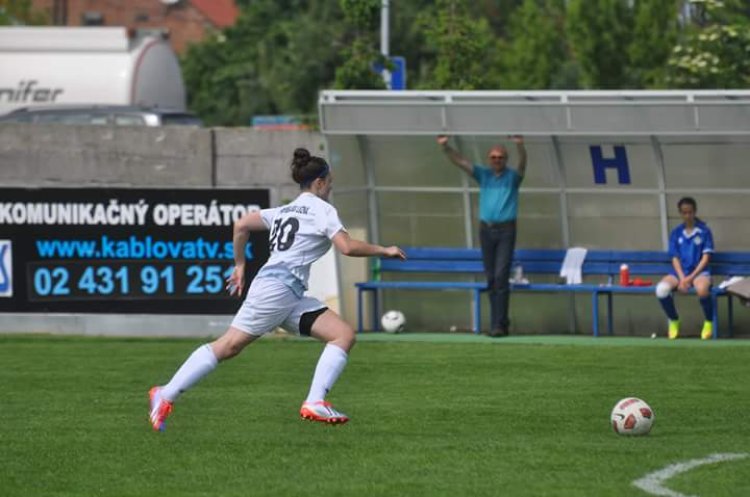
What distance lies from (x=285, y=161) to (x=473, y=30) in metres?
5.09

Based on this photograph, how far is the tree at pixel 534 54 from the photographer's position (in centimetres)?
4309

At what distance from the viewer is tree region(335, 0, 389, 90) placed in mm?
23922

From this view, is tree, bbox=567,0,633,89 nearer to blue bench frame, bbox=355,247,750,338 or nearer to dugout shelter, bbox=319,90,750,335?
dugout shelter, bbox=319,90,750,335

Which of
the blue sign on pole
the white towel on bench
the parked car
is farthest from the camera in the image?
the parked car

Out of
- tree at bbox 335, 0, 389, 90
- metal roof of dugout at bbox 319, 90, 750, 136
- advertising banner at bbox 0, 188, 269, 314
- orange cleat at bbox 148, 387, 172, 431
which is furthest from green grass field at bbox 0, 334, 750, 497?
tree at bbox 335, 0, 389, 90

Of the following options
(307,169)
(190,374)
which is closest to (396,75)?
(307,169)

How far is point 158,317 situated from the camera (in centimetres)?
2009

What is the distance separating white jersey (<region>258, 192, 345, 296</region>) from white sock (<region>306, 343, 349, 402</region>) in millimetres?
450

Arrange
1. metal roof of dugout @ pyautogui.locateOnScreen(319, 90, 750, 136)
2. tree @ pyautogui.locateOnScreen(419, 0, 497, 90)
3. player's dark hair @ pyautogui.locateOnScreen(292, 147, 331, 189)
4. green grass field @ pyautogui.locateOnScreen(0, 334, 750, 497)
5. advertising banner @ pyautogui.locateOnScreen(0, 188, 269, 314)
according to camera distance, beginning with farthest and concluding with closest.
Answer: tree @ pyautogui.locateOnScreen(419, 0, 497, 90) → advertising banner @ pyautogui.locateOnScreen(0, 188, 269, 314) → metal roof of dugout @ pyautogui.locateOnScreen(319, 90, 750, 136) → player's dark hair @ pyautogui.locateOnScreen(292, 147, 331, 189) → green grass field @ pyautogui.locateOnScreen(0, 334, 750, 497)

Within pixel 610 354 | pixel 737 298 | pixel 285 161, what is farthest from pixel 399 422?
pixel 285 161

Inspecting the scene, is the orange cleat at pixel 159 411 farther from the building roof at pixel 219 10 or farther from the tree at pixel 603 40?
the building roof at pixel 219 10

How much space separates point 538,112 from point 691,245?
2.21m

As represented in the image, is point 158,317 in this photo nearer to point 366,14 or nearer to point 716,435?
point 366,14

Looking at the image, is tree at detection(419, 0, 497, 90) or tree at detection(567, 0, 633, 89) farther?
tree at detection(567, 0, 633, 89)
